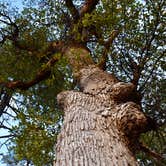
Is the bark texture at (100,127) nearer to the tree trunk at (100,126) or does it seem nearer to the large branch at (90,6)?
the tree trunk at (100,126)

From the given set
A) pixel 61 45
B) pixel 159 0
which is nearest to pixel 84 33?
pixel 61 45

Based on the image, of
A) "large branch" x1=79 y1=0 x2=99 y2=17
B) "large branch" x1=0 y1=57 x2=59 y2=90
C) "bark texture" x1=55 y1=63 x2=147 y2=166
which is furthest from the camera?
"large branch" x1=79 y1=0 x2=99 y2=17

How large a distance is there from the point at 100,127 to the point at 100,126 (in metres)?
0.03

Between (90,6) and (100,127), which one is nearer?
(100,127)

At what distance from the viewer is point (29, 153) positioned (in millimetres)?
6961

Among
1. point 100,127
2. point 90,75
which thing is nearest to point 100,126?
point 100,127

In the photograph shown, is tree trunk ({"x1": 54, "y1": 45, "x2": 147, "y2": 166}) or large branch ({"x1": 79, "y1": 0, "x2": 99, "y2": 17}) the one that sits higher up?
large branch ({"x1": 79, "y1": 0, "x2": 99, "y2": 17})

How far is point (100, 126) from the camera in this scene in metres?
3.49

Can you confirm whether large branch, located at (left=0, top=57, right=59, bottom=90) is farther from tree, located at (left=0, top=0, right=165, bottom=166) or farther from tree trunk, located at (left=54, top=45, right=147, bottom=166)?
tree trunk, located at (left=54, top=45, right=147, bottom=166)

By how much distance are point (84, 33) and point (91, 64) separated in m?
1.43

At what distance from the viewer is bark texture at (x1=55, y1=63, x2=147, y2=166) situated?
2.96 m

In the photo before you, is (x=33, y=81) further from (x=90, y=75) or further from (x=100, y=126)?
(x=100, y=126)

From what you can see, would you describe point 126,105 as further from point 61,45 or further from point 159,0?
point 159,0

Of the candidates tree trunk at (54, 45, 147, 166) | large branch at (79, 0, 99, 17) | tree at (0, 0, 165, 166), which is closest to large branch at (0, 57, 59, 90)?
tree at (0, 0, 165, 166)
